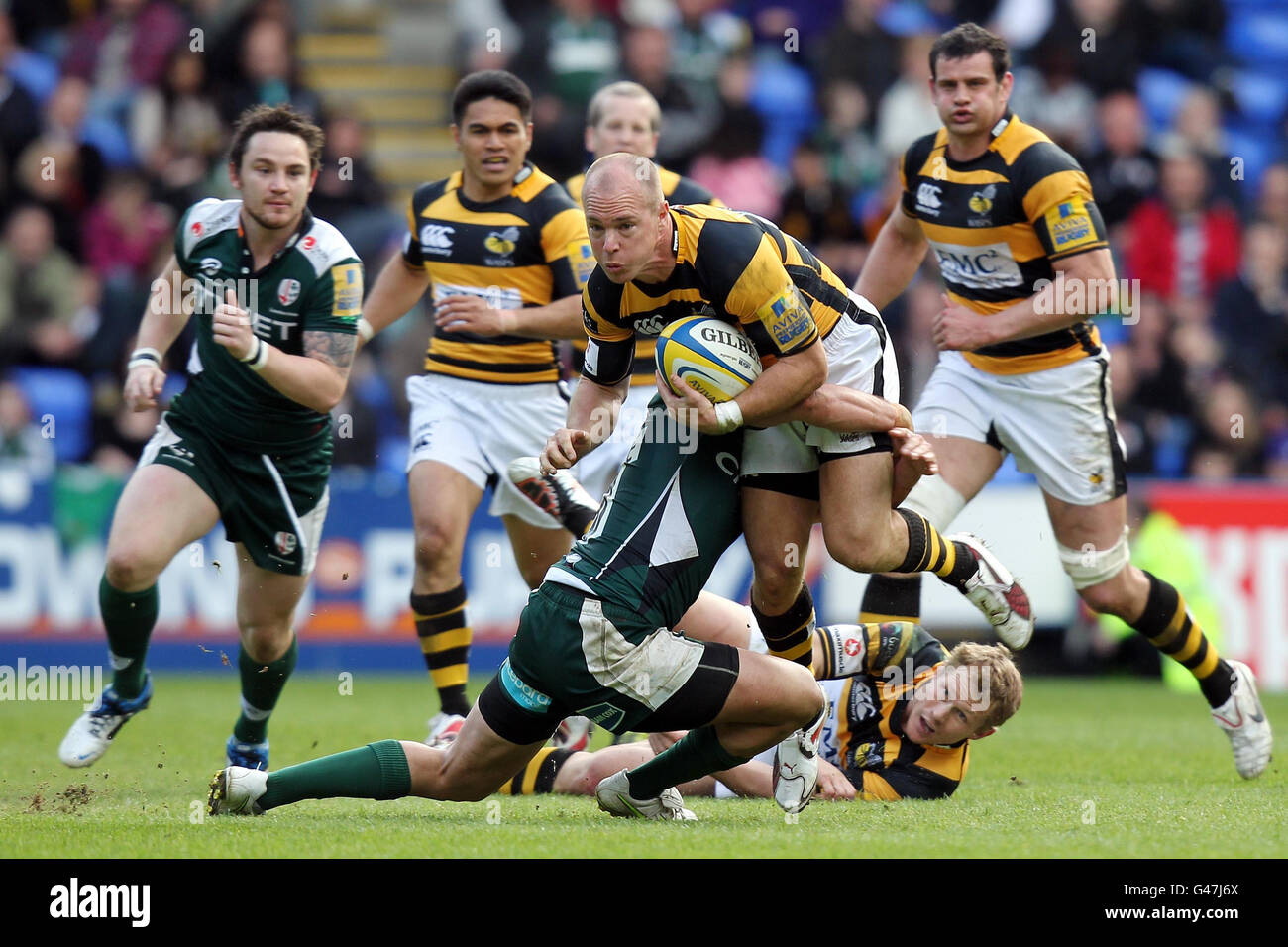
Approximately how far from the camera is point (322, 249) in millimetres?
6809

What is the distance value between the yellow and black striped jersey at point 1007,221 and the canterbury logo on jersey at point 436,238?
226 cm

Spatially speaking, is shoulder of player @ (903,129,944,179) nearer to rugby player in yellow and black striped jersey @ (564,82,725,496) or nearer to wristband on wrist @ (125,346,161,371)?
rugby player in yellow and black striped jersey @ (564,82,725,496)

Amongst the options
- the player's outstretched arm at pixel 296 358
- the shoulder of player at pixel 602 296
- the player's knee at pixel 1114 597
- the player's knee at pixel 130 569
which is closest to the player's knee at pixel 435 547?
the player's outstretched arm at pixel 296 358

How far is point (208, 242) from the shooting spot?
686cm

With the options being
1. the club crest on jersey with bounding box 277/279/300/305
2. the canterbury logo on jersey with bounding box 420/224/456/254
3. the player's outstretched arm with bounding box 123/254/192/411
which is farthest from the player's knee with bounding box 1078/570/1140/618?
the player's outstretched arm with bounding box 123/254/192/411

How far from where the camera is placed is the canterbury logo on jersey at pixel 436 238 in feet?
26.5

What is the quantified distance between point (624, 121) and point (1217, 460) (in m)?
6.22

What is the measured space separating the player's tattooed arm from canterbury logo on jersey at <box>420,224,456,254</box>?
1414 mm

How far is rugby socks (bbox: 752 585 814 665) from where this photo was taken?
6.34 meters

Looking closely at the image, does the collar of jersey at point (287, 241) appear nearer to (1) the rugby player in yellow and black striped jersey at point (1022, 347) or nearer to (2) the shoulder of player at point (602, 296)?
(2) the shoulder of player at point (602, 296)

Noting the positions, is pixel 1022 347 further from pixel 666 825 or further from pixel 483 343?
pixel 666 825

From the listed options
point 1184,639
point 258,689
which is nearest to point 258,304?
point 258,689

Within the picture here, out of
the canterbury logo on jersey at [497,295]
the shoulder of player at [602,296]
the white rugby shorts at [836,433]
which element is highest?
the shoulder of player at [602,296]
